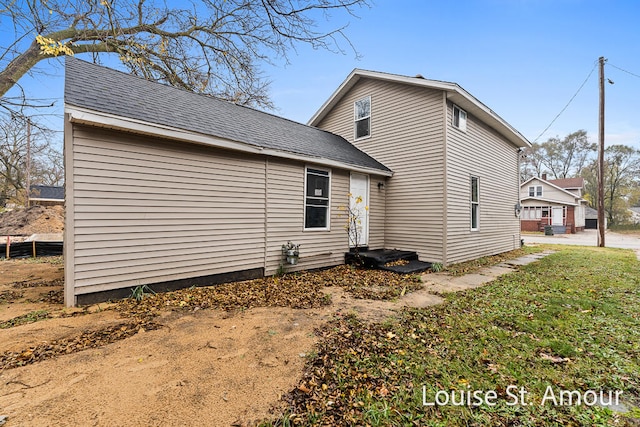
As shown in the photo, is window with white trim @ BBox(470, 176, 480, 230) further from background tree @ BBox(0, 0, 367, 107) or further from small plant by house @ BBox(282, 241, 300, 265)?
background tree @ BBox(0, 0, 367, 107)

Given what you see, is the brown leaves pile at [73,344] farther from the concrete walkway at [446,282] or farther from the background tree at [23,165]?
the background tree at [23,165]

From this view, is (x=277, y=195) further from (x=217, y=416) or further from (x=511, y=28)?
(x=511, y=28)

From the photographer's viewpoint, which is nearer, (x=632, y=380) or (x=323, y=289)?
(x=632, y=380)

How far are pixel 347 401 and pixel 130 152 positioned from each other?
468cm

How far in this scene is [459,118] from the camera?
8.15 meters

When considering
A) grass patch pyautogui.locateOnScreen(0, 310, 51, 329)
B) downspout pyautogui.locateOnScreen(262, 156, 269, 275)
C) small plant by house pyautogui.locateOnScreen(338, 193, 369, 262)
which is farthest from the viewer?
small plant by house pyautogui.locateOnScreen(338, 193, 369, 262)

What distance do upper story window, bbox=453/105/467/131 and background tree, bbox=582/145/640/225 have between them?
138 feet

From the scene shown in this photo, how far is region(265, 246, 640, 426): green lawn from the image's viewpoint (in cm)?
187

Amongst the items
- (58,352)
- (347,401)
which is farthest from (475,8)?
(58,352)

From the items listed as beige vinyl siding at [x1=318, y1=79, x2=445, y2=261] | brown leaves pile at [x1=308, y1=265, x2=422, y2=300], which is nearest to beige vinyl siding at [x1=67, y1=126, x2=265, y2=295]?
brown leaves pile at [x1=308, y1=265, x2=422, y2=300]

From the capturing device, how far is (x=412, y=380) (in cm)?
224

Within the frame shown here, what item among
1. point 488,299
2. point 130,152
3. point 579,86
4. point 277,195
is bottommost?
point 488,299

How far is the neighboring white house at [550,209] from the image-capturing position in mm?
25359

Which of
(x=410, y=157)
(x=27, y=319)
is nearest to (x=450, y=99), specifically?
(x=410, y=157)
